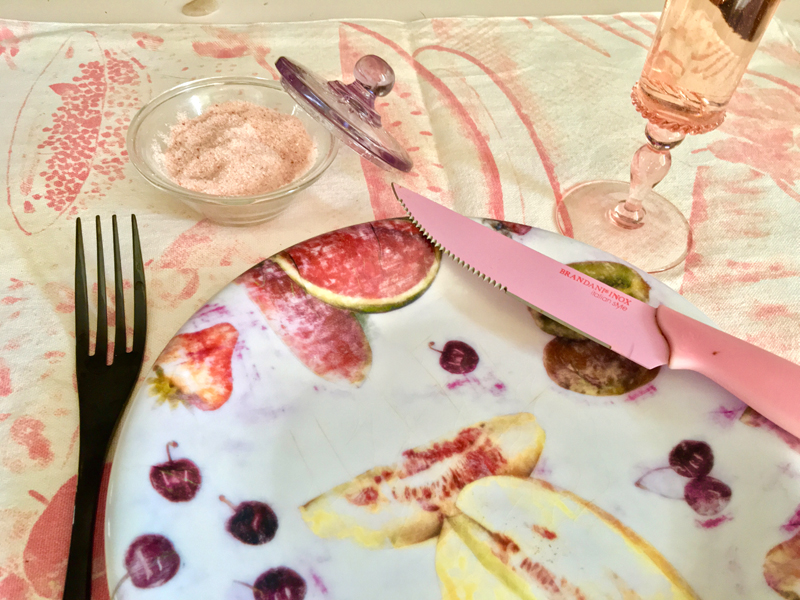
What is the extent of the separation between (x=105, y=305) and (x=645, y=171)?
0.42 m

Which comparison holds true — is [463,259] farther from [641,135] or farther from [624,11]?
[624,11]

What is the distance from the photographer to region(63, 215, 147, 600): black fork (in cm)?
28

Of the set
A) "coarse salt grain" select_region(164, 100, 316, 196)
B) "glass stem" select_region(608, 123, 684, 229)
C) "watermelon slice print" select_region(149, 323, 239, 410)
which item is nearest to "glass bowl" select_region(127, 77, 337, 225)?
"coarse salt grain" select_region(164, 100, 316, 196)

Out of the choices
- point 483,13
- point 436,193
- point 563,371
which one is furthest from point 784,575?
point 483,13

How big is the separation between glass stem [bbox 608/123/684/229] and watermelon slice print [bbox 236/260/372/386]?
10.5 inches

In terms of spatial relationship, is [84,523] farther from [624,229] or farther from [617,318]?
[624,229]

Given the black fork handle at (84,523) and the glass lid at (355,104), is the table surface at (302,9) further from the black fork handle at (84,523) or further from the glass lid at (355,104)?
the black fork handle at (84,523)

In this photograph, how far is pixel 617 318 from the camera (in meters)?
0.36

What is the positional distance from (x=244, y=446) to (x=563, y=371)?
0.20m

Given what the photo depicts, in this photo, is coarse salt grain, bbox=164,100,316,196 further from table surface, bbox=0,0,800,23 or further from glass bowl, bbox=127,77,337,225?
table surface, bbox=0,0,800,23

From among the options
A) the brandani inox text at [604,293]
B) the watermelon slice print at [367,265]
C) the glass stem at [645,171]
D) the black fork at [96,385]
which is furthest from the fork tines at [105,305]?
the glass stem at [645,171]

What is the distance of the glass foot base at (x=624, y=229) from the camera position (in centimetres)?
47

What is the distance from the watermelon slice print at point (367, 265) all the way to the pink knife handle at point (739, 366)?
0.16m

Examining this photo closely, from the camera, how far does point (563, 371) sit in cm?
37
